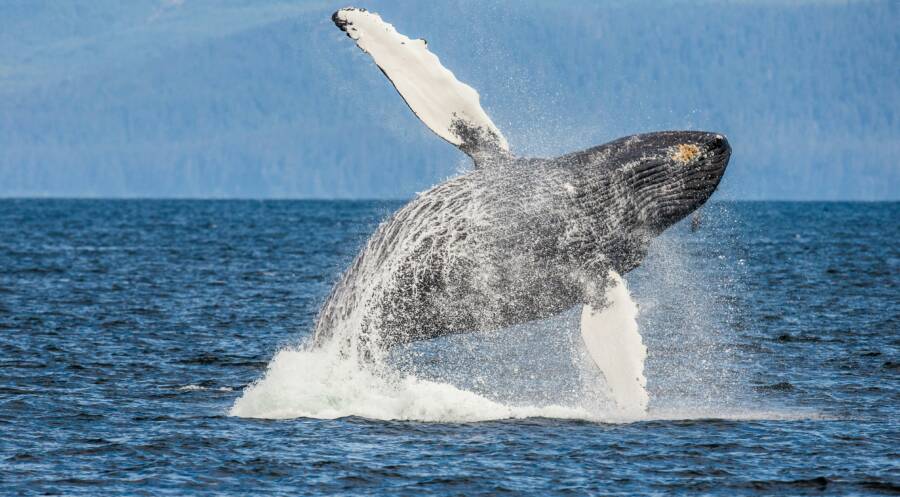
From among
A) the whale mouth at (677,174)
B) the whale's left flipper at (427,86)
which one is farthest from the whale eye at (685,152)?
the whale's left flipper at (427,86)

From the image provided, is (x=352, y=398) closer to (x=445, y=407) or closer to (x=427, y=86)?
(x=445, y=407)

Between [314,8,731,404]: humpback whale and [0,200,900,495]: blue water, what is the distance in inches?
44.2

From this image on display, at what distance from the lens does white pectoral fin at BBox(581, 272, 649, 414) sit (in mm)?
15281

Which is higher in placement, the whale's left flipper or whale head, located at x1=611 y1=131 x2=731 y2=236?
the whale's left flipper

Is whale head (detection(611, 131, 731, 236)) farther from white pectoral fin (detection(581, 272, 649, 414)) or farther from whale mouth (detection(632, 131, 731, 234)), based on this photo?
white pectoral fin (detection(581, 272, 649, 414))

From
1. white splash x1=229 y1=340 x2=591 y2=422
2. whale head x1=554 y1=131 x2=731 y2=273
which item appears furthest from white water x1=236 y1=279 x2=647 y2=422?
whale head x1=554 y1=131 x2=731 y2=273

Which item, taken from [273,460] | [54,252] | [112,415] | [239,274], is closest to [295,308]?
[239,274]

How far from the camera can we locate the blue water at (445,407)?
42.2 ft

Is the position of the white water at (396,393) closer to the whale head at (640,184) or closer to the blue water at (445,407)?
the blue water at (445,407)

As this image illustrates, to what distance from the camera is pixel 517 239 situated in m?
14.8

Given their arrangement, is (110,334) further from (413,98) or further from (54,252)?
(54,252)

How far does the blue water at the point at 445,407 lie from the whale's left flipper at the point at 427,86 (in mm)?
2645

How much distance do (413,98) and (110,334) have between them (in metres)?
10.2

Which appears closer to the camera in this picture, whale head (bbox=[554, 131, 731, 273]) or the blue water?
the blue water
